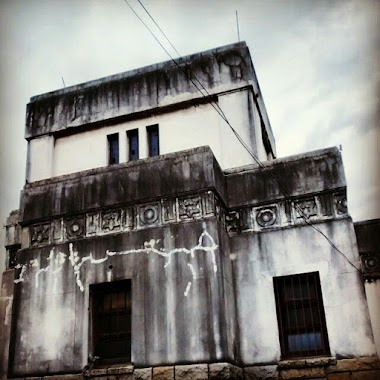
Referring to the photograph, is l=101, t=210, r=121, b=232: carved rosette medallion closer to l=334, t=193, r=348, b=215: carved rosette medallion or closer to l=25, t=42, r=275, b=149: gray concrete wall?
l=25, t=42, r=275, b=149: gray concrete wall

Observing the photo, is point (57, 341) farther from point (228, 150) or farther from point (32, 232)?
point (228, 150)

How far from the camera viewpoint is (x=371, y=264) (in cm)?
1770

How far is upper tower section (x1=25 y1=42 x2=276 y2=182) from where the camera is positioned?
52.3ft

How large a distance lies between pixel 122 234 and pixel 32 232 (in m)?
2.70

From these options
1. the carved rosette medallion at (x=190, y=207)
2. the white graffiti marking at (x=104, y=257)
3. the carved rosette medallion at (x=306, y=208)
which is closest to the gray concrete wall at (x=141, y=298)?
the white graffiti marking at (x=104, y=257)

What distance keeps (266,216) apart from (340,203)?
1857mm

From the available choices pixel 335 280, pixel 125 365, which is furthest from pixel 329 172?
pixel 125 365

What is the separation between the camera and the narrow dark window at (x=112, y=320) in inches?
469

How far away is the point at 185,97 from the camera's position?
16531mm

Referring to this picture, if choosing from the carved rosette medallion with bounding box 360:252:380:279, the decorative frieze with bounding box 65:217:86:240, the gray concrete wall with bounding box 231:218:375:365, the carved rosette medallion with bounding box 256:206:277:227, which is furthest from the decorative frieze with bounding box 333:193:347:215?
the decorative frieze with bounding box 65:217:86:240

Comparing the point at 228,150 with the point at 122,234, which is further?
the point at 228,150

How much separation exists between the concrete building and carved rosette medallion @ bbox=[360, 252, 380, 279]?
585cm

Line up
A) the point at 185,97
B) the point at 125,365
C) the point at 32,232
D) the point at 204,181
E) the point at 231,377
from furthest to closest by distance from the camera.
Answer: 1. the point at 185,97
2. the point at 32,232
3. the point at 204,181
4. the point at 125,365
5. the point at 231,377

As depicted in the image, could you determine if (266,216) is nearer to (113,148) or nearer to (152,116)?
(152,116)
